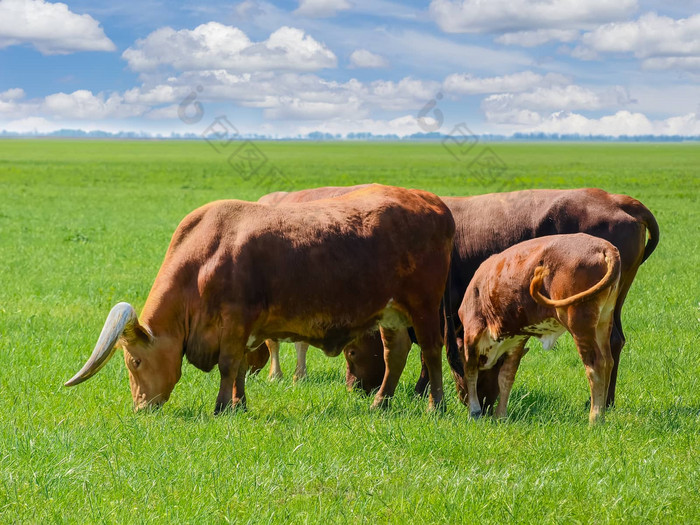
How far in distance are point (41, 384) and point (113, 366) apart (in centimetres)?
109

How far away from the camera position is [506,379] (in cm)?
707

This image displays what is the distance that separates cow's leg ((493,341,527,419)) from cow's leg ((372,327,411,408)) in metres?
0.92

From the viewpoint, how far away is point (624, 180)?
54.0 m

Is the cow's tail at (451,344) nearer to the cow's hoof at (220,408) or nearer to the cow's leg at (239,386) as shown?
the cow's leg at (239,386)

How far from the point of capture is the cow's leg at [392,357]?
7.35m

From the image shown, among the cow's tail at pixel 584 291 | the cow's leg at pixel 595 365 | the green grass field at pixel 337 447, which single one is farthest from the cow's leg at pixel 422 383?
the cow's leg at pixel 595 365

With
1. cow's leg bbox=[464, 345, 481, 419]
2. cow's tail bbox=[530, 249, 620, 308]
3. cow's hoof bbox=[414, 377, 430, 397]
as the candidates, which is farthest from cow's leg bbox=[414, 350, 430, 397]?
cow's tail bbox=[530, 249, 620, 308]

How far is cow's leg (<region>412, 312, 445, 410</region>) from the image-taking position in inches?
280

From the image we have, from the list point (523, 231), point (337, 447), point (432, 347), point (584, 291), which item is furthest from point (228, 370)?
point (523, 231)

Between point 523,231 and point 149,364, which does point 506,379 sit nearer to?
point 523,231

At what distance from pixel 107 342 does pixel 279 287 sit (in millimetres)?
1461

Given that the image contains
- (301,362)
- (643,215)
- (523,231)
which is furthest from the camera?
(301,362)

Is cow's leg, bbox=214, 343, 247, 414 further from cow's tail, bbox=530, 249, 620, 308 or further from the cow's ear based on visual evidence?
cow's tail, bbox=530, 249, 620, 308

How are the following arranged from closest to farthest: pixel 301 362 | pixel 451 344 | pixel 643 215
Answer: pixel 451 344 → pixel 643 215 → pixel 301 362
